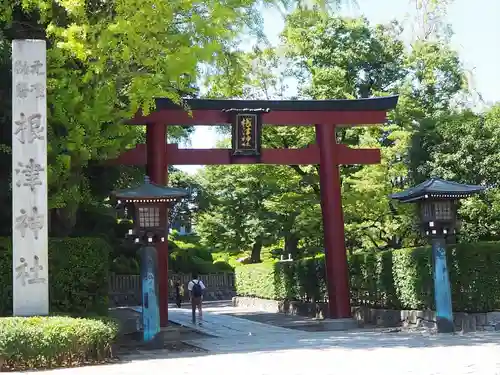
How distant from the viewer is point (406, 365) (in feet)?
32.9

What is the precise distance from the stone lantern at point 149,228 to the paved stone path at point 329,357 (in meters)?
1.32

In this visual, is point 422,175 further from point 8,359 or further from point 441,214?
point 8,359

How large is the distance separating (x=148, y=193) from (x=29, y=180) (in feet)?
8.75

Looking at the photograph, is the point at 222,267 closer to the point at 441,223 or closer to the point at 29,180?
the point at 441,223

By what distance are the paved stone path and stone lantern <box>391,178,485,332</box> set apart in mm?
794

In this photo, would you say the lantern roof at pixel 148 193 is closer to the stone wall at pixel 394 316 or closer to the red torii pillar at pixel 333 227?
the red torii pillar at pixel 333 227

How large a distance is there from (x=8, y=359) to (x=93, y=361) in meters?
1.48

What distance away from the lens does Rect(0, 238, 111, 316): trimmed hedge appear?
13.9 metres

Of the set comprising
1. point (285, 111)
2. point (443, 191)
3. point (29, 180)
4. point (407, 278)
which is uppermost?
point (285, 111)

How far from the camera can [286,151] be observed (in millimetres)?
19422

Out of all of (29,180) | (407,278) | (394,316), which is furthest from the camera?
(394,316)

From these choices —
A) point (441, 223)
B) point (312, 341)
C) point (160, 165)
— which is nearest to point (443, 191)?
point (441, 223)

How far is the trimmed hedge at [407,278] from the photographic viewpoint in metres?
15.4

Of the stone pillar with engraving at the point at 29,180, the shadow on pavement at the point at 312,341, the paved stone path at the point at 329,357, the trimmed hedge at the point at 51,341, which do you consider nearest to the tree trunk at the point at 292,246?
the shadow on pavement at the point at 312,341
